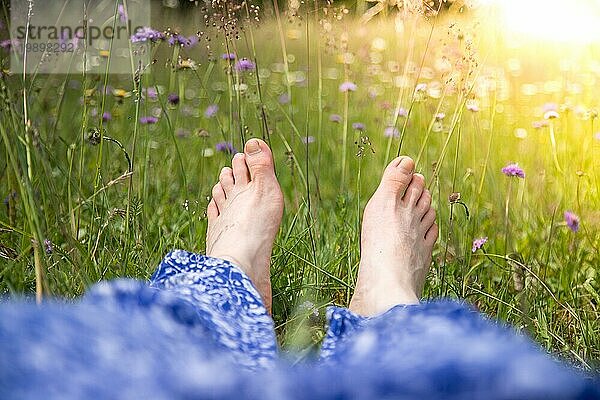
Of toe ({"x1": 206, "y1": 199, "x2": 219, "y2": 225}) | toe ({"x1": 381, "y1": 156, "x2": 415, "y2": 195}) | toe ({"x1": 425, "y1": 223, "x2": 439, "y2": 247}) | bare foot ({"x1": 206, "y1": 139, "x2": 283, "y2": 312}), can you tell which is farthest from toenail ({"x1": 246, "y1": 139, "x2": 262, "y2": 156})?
toe ({"x1": 425, "y1": 223, "x2": 439, "y2": 247})

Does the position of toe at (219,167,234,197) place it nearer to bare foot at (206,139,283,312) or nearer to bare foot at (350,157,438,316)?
bare foot at (206,139,283,312)

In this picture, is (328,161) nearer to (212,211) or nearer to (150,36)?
(212,211)

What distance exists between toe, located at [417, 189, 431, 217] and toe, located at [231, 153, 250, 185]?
1.00 feet

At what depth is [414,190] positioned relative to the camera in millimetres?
1514

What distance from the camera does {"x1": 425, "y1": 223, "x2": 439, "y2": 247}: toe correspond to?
144cm

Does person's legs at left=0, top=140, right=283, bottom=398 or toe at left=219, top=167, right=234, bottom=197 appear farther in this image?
toe at left=219, top=167, right=234, bottom=197

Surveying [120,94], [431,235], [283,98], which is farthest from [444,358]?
[283,98]

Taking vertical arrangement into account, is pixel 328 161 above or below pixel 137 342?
below

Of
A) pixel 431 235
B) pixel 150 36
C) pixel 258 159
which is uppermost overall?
pixel 150 36

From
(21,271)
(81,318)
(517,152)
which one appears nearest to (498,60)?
(517,152)

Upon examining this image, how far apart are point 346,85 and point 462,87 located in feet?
1.22

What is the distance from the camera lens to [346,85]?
1.71 m

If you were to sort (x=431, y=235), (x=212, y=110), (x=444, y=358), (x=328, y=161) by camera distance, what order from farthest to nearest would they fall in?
(x=328, y=161)
(x=212, y=110)
(x=431, y=235)
(x=444, y=358)

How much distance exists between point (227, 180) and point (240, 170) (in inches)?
1.5
